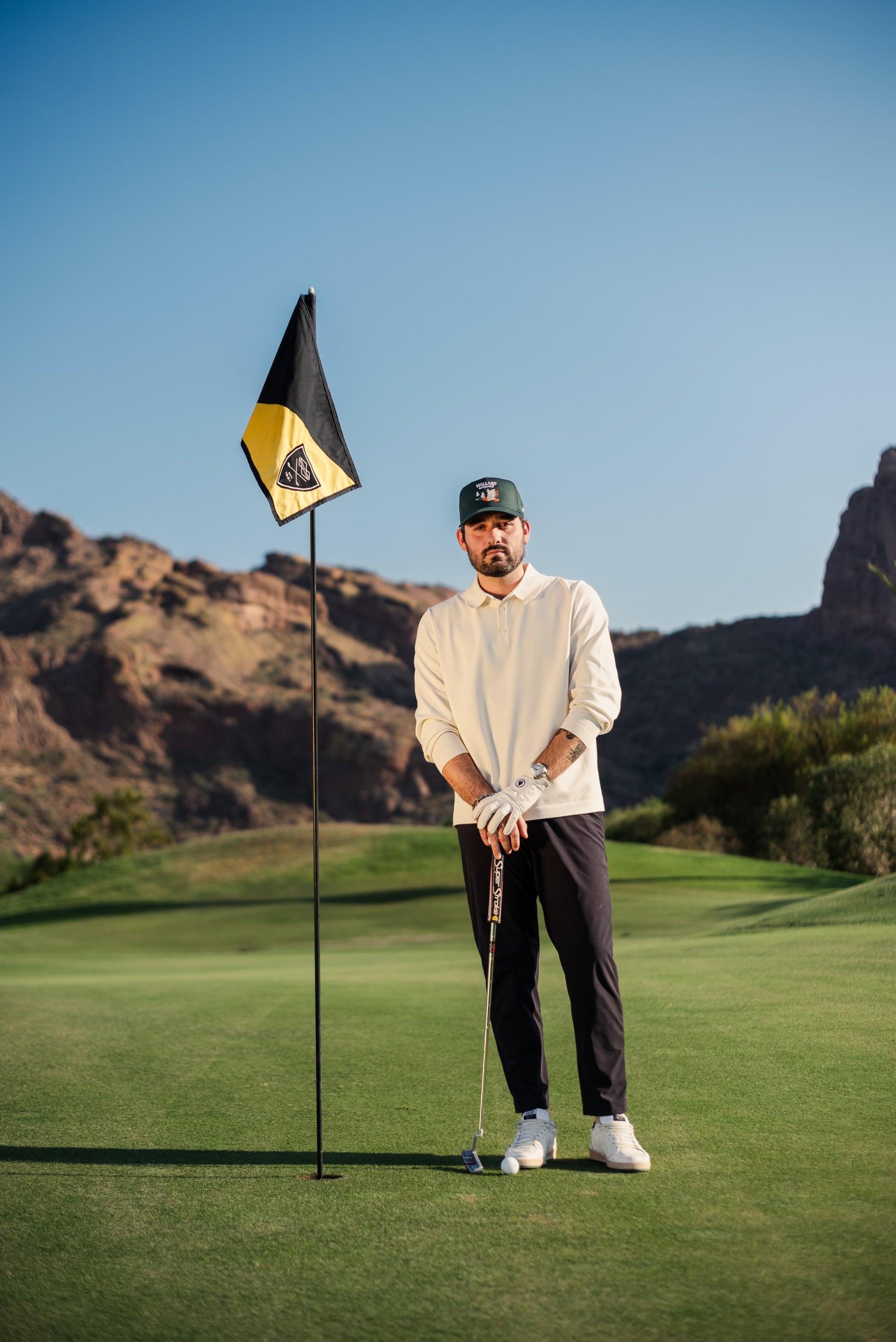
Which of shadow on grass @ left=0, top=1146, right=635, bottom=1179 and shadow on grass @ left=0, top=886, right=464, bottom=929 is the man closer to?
shadow on grass @ left=0, top=1146, right=635, bottom=1179

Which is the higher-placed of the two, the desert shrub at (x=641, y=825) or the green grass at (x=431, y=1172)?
the green grass at (x=431, y=1172)

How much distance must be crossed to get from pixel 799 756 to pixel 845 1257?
3269cm

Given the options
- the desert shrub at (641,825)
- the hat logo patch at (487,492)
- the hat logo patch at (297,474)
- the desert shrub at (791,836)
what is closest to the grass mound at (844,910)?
the hat logo patch at (487,492)

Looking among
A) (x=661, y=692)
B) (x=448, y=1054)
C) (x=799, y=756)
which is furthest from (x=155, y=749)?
(x=448, y=1054)

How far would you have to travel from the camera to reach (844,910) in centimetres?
1215

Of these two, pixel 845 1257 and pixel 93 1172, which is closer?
pixel 845 1257

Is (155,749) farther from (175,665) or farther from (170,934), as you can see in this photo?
(170,934)

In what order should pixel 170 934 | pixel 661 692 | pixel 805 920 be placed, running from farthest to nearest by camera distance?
pixel 661 692
pixel 170 934
pixel 805 920

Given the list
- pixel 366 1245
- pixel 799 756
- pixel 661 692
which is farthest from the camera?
pixel 661 692

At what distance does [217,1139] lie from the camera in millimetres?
4059

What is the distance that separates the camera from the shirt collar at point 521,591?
12.8 ft

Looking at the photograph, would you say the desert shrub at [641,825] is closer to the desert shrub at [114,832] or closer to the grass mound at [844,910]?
the desert shrub at [114,832]

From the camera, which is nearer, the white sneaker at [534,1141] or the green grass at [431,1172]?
the green grass at [431,1172]

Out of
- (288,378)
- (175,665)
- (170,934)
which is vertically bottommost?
(170,934)
